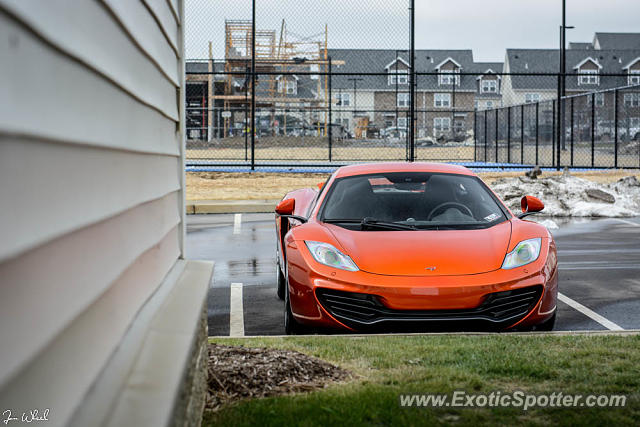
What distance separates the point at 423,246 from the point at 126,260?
153 inches

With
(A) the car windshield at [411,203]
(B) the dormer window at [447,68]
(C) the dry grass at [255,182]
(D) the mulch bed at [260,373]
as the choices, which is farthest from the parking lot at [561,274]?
(B) the dormer window at [447,68]

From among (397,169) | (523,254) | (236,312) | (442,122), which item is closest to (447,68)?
(442,122)

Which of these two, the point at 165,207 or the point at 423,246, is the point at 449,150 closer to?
the point at 423,246

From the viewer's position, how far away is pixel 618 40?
8419 centimetres

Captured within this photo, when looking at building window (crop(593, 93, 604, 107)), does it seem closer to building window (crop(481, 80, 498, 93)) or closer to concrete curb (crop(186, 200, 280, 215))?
concrete curb (crop(186, 200, 280, 215))

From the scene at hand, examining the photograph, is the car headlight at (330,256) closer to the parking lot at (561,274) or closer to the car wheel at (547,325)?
the parking lot at (561,274)

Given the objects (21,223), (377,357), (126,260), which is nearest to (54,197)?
(21,223)

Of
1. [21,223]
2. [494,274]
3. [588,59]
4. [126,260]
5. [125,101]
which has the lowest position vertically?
[494,274]

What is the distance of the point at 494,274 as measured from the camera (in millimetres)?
5715

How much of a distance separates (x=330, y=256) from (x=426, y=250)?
695mm

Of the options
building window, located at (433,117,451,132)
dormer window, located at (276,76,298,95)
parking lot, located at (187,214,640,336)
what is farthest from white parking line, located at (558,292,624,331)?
building window, located at (433,117,451,132)

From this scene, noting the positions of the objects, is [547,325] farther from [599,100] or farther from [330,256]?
[599,100]

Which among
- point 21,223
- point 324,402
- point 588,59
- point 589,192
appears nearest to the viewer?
point 21,223

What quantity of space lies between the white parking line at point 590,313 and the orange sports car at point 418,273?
83 centimetres
